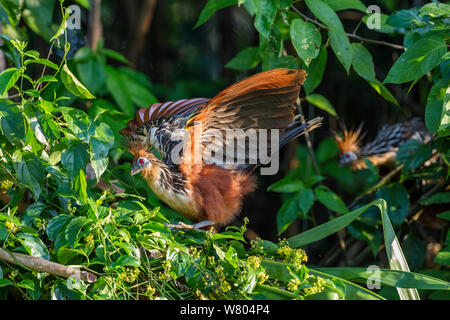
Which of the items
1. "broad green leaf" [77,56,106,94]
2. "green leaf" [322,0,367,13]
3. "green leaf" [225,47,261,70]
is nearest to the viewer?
"green leaf" [322,0,367,13]

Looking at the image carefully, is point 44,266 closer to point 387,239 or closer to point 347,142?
point 387,239

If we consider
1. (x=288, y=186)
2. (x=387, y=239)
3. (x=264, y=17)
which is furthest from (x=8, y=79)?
(x=288, y=186)

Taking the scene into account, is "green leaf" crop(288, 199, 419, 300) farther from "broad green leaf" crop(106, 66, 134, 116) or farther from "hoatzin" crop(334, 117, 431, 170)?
"broad green leaf" crop(106, 66, 134, 116)

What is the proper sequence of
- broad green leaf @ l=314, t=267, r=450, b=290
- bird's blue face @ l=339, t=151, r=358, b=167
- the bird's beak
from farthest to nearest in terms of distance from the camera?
bird's blue face @ l=339, t=151, r=358, b=167
the bird's beak
broad green leaf @ l=314, t=267, r=450, b=290

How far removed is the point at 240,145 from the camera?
1.99 meters

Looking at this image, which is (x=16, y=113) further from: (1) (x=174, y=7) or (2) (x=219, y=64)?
(1) (x=174, y=7)

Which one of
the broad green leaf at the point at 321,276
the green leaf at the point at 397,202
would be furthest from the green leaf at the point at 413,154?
the broad green leaf at the point at 321,276

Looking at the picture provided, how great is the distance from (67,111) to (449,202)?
166cm

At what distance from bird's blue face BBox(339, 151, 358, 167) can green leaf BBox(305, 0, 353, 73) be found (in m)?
1.38

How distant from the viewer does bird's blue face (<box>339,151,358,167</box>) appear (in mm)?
3334

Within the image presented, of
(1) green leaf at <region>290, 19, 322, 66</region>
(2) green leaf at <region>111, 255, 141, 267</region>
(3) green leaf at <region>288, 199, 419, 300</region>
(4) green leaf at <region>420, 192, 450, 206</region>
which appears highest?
(1) green leaf at <region>290, 19, 322, 66</region>

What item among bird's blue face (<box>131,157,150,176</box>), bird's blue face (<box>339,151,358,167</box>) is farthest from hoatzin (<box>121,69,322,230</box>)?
bird's blue face (<box>339,151,358,167</box>)

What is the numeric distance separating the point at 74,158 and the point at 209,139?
576mm
